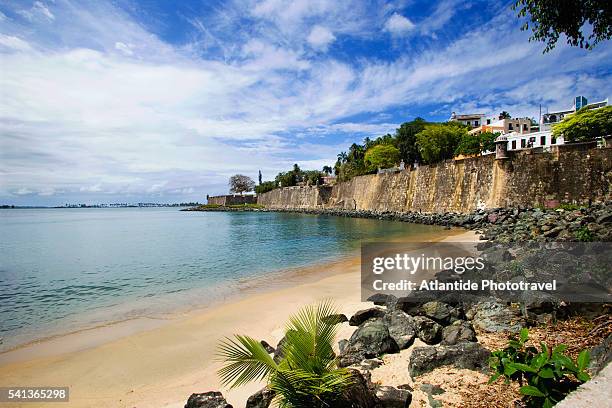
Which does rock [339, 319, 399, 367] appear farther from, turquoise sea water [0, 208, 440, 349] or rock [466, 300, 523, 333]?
turquoise sea water [0, 208, 440, 349]

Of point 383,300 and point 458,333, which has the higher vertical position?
point 458,333

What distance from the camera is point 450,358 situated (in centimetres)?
392

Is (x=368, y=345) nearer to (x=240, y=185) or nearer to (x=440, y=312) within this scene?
(x=440, y=312)

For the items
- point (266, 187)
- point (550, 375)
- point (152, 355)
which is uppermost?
point (266, 187)

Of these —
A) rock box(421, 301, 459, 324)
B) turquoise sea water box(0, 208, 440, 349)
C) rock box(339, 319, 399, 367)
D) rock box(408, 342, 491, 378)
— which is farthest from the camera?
turquoise sea water box(0, 208, 440, 349)

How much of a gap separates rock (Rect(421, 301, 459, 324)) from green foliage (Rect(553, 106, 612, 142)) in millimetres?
38496

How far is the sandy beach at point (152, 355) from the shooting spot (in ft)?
15.1

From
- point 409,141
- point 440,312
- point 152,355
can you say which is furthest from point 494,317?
point 409,141

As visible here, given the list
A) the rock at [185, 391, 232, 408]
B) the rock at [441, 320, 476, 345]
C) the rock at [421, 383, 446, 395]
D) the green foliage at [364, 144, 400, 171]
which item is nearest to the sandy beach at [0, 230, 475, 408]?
the rock at [185, 391, 232, 408]

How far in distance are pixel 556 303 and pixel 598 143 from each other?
79.7 feet

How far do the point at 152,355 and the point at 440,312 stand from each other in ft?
17.3

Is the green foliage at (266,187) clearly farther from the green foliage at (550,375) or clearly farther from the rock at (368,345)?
the green foliage at (550,375)

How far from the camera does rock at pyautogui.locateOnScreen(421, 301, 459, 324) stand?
5.20 metres

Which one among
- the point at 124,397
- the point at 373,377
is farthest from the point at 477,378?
the point at 124,397
